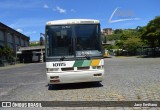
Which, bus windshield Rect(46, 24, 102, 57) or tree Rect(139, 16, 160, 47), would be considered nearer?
bus windshield Rect(46, 24, 102, 57)

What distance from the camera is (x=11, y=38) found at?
82.4 meters

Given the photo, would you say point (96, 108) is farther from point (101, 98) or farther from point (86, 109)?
point (101, 98)

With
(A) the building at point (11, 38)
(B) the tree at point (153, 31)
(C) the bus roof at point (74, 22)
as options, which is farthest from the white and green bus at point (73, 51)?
(A) the building at point (11, 38)

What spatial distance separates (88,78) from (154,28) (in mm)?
52494

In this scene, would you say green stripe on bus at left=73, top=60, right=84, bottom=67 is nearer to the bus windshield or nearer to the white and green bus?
the white and green bus

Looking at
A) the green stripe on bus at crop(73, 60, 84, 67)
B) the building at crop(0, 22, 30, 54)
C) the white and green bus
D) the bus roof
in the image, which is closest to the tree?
the building at crop(0, 22, 30, 54)

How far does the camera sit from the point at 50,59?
14.2m

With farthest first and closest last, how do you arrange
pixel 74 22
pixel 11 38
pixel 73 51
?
pixel 11 38 < pixel 74 22 < pixel 73 51

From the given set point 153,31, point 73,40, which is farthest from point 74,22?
point 153,31

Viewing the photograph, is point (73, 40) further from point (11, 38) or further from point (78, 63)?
point (11, 38)

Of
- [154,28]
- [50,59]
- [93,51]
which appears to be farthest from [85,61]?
[154,28]

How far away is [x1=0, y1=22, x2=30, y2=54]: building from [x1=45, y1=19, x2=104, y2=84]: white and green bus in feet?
190

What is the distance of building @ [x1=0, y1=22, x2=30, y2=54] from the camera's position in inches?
2847

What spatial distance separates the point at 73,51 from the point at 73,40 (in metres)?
0.49
